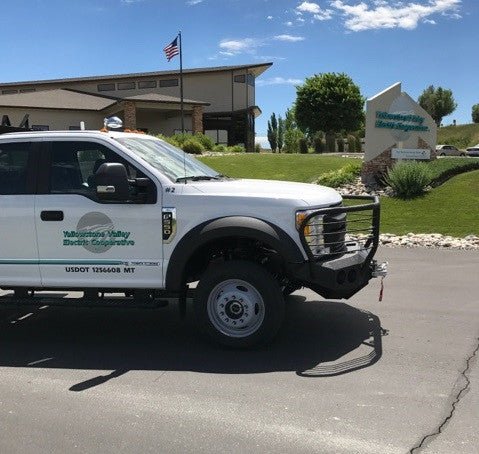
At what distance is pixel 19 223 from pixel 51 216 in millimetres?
350

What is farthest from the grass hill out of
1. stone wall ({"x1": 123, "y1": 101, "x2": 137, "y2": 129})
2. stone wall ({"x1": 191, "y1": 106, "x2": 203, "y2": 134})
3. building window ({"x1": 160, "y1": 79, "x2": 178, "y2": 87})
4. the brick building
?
stone wall ({"x1": 123, "y1": 101, "x2": 137, "y2": 129})

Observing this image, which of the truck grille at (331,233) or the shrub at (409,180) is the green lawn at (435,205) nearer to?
the shrub at (409,180)

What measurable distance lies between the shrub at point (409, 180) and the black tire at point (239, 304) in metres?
12.1

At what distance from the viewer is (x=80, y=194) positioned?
5.47 m

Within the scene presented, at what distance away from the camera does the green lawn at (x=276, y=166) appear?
21391 mm

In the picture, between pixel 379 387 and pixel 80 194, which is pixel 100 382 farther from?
pixel 379 387

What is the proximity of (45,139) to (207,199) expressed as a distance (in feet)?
5.84

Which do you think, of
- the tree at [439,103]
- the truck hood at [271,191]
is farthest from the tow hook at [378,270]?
the tree at [439,103]

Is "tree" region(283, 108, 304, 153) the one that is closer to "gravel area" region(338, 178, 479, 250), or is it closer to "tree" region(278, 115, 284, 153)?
"tree" region(278, 115, 284, 153)

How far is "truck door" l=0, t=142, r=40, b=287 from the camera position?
5.55 metres

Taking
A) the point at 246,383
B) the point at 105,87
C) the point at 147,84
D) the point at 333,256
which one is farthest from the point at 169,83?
the point at 246,383

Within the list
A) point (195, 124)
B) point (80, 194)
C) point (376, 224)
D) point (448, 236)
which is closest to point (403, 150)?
point (448, 236)

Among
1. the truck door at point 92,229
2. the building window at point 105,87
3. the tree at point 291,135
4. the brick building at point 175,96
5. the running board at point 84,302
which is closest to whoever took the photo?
the truck door at point 92,229

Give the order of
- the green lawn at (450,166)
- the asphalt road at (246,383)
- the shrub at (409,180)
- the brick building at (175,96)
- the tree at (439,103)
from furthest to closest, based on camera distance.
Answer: the tree at (439,103) → the brick building at (175,96) → the green lawn at (450,166) → the shrub at (409,180) → the asphalt road at (246,383)
